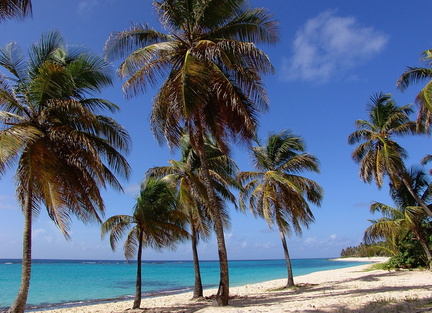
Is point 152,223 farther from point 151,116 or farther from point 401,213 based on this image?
point 401,213

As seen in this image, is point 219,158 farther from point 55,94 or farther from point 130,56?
point 55,94

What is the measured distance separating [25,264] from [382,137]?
16958 mm

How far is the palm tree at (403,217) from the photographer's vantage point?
18547mm

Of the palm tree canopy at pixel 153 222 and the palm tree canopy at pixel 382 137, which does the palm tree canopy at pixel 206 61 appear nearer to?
the palm tree canopy at pixel 153 222

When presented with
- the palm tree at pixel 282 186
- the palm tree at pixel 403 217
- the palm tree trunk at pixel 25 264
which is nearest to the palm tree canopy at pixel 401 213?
the palm tree at pixel 403 217

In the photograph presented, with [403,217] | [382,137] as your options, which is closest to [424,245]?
[403,217]

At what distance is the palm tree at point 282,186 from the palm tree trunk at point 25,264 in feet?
31.1

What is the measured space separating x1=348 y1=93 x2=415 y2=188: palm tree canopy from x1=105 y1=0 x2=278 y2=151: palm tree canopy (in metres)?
9.75

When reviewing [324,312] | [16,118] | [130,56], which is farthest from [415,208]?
[16,118]

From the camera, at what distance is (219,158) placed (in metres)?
14.7

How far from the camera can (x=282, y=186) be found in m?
15.5

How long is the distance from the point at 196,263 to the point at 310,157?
796 cm

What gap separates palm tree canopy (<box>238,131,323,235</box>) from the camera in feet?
50.4

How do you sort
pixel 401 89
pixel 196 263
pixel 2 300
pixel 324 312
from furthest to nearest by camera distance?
pixel 2 300 < pixel 196 263 < pixel 401 89 < pixel 324 312
